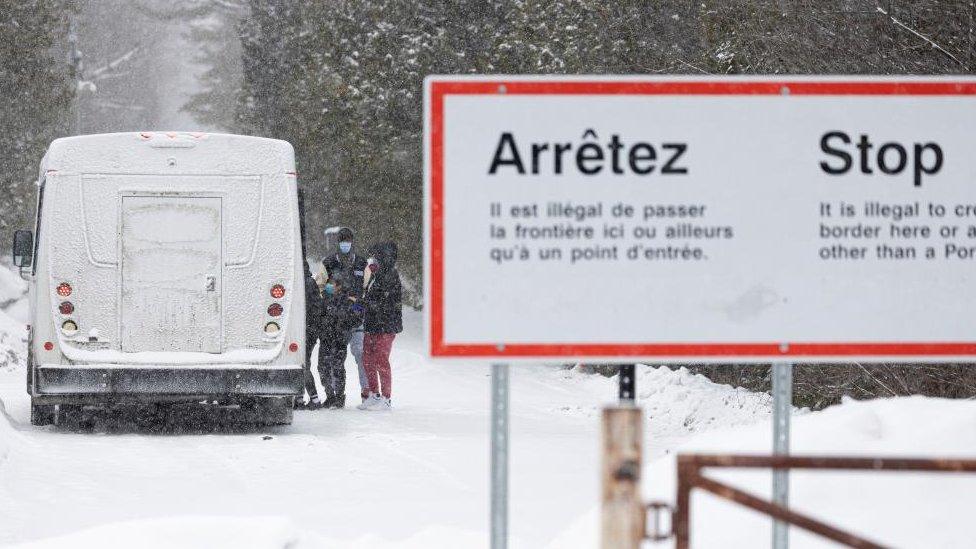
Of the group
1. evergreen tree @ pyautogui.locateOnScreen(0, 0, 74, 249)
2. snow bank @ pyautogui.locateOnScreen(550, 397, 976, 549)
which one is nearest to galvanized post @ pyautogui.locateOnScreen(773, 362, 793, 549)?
snow bank @ pyautogui.locateOnScreen(550, 397, 976, 549)

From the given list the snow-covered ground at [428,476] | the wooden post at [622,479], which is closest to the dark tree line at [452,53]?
the snow-covered ground at [428,476]

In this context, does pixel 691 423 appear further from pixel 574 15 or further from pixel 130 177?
pixel 574 15

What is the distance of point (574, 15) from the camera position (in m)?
25.6

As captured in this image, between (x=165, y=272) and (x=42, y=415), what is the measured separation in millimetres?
2169

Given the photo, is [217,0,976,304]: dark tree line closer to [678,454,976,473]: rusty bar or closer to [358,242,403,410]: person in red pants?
[358,242,403,410]: person in red pants

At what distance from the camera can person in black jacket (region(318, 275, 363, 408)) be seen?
688 inches

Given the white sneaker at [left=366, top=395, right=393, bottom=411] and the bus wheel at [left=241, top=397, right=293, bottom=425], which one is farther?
the white sneaker at [left=366, top=395, right=393, bottom=411]

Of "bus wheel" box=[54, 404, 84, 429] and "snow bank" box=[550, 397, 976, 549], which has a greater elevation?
"snow bank" box=[550, 397, 976, 549]

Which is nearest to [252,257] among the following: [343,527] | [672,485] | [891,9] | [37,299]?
[37,299]

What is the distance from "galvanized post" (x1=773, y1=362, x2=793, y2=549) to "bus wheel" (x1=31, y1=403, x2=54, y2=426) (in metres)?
10.7

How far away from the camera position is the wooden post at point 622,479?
14.0 ft

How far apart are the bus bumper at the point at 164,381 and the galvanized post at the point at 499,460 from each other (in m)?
9.15

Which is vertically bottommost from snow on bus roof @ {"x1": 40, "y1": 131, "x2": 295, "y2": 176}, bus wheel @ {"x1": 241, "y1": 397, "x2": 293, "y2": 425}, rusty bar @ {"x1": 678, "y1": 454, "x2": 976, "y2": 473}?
bus wheel @ {"x1": 241, "y1": 397, "x2": 293, "y2": 425}

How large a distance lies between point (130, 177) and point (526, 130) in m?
9.45
